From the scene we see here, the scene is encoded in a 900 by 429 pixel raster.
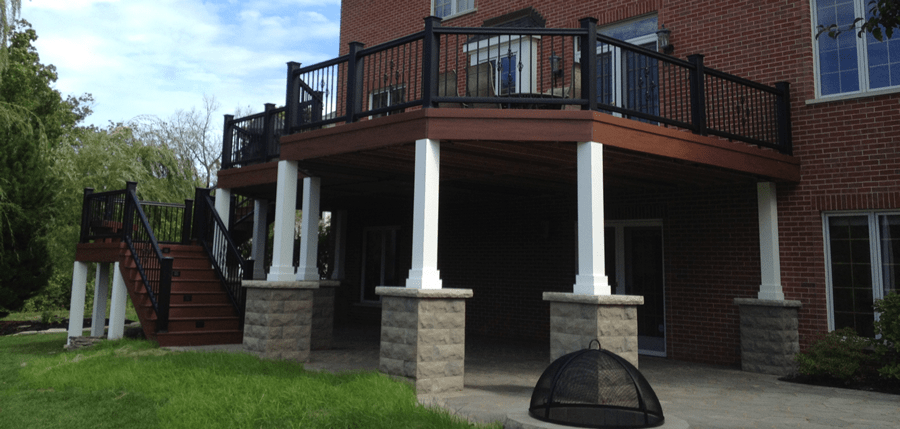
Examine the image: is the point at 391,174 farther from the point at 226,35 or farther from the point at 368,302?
the point at 226,35

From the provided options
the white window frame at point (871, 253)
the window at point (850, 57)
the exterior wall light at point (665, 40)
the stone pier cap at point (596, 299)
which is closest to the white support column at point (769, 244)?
the white window frame at point (871, 253)

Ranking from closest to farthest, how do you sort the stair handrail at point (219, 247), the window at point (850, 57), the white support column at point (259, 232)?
the window at point (850, 57) → the stair handrail at point (219, 247) → the white support column at point (259, 232)

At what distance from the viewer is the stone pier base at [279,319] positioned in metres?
8.03

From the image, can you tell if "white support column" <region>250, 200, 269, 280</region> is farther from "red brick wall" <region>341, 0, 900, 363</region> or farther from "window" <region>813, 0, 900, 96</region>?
"window" <region>813, 0, 900, 96</region>

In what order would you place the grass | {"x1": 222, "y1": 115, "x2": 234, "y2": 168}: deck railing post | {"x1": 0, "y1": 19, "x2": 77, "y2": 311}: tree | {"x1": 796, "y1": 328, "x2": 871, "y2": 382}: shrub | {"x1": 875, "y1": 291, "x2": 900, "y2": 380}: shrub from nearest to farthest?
the grass < {"x1": 875, "y1": 291, "x2": 900, "y2": 380}: shrub < {"x1": 796, "y1": 328, "x2": 871, "y2": 382}: shrub < {"x1": 222, "y1": 115, "x2": 234, "y2": 168}: deck railing post < {"x1": 0, "y1": 19, "x2": 77, "y2": 311}: tree

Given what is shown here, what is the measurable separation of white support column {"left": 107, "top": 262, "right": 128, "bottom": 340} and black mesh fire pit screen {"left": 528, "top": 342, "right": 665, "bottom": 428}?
8812 mm

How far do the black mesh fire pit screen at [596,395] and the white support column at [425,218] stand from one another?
7.64 ft

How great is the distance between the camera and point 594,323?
5.95 metres

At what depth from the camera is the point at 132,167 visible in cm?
1784

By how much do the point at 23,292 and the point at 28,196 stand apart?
7.89 feet

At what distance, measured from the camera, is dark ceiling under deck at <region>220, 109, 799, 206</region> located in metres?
6.42

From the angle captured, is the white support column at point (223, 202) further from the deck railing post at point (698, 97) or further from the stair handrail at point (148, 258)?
the deck railing post at point (698, 97)

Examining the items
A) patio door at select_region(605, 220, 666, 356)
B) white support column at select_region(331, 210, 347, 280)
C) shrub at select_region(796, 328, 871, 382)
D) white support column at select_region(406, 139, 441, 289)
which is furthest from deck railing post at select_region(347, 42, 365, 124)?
white support column at select_region(331, 210, 347, 280)

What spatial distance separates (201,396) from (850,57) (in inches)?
337
